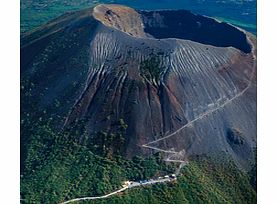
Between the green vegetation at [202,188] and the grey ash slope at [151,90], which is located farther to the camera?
the grey ash slope at [151,90]

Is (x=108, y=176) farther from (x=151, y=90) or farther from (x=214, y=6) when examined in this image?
(x=214, y=6)

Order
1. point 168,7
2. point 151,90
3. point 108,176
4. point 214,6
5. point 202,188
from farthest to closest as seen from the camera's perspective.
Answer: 1. point 214,6
2. point 168,7
3. point 151,90
4. point 108,176
5. point 202,188

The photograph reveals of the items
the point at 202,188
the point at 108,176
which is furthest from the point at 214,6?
the point at 108,176

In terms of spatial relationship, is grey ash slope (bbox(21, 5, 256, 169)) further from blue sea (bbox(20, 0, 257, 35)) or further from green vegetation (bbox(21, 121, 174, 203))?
blue sea (bbox(20, 0, 257, 35))

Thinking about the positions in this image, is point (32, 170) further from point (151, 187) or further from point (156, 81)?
point (156, 81)

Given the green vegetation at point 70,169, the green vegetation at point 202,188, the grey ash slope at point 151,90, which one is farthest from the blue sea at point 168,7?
the green vegetation at point 202,188

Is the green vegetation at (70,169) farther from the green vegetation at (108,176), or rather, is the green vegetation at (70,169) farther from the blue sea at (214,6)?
the blue sea at (214,6)

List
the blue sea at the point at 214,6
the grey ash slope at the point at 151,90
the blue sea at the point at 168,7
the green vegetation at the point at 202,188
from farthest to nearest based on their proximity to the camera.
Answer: the blue sea at the point at 214,6, the blue sea at the point at 168,7, the grey ash slope at the point at 151,90, the green vegetation at the point at 202,188

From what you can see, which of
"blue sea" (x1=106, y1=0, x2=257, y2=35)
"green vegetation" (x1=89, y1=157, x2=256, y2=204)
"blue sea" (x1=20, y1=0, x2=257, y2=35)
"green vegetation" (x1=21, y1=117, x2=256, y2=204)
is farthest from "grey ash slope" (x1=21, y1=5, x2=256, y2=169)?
"blue sea" (x1=106, y1=0, x2=257, y2=35)
